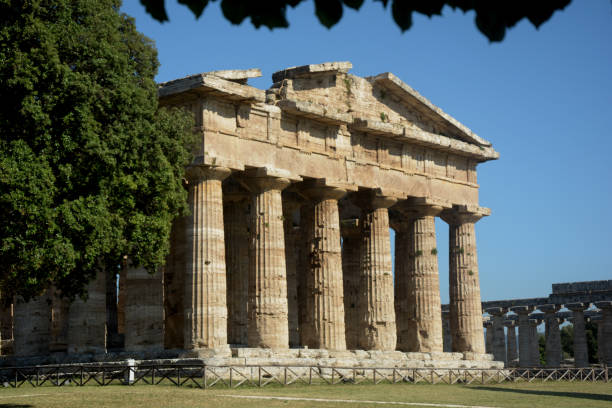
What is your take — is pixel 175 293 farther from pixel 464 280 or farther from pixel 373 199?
pixel 464 280

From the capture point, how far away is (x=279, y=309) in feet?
115

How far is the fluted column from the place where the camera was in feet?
114

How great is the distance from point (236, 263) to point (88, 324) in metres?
7.41

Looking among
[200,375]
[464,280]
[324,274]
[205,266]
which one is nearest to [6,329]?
[324,274]

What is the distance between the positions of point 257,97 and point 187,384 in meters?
11.6

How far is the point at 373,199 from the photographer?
4112 cm

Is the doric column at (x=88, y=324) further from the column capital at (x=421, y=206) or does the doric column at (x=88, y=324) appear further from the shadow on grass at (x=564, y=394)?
the column capital at (x=421, y=206)

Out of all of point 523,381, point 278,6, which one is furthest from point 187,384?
point 278,6

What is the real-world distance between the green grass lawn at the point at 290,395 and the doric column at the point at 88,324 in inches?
194

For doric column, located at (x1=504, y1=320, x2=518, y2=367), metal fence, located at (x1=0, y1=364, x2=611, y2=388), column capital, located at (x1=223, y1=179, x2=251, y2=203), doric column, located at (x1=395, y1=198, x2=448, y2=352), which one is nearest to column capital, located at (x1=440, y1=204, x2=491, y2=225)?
doric column, located at (x1=395, y1=198, x2=448, y2=352)

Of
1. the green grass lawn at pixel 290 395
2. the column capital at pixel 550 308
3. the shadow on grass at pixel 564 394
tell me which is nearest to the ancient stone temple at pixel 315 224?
the green grass lawn at pixel 290 395

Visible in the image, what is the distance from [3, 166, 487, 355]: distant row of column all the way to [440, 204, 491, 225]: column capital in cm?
6

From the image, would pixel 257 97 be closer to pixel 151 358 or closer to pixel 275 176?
pixel 275 176

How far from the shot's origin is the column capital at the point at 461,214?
149 feet
